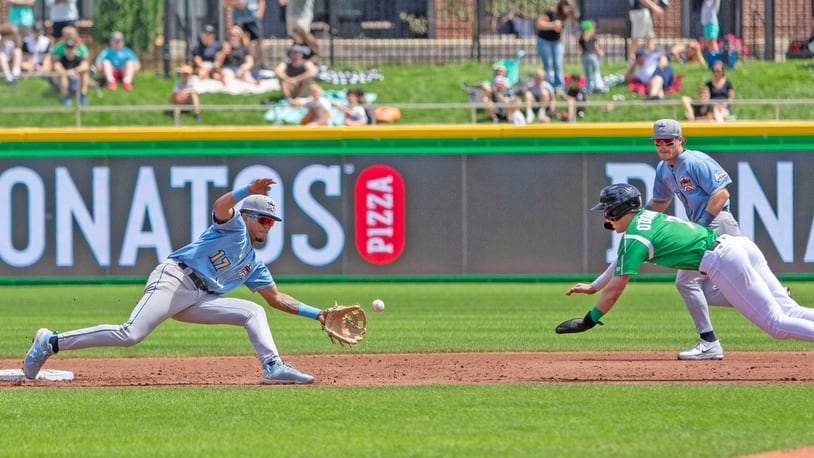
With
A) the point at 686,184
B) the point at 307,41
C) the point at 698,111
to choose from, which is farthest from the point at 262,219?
the point at 307,41

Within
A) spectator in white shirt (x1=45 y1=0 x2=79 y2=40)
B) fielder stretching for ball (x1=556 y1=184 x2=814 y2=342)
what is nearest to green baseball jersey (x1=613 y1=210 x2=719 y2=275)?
fielder stretching for ball (x1=556 y1=184 x2=814 y2=342)

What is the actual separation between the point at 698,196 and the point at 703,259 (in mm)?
1662

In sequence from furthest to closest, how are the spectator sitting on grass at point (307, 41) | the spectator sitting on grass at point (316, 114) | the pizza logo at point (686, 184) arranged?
1. the spectator sitting on grass at point (307, 41)
2. the spectator sitting on grass at point (316, 114)
3. the pizza logo at point (686, 184)

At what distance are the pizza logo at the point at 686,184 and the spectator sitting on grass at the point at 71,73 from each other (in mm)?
12458

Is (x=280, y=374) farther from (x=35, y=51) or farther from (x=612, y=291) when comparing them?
(x=35, y=51)

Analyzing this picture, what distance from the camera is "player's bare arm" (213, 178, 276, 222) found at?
27.9ft

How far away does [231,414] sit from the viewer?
8172mm

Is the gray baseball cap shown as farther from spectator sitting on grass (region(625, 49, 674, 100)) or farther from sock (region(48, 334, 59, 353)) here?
spectator sitting on grass (region(625, 49, 674, 100))

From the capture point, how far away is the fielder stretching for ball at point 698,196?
10.6m

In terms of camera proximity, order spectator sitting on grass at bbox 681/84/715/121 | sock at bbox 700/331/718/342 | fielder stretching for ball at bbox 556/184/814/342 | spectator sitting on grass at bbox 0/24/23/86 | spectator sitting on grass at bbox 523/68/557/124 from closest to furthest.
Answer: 1. fielder stretching for ball at bbox 556/184/814/342
2. sock at bbox 700/331/718/342
3. spectator sitting on grass at bbox 681/84/715/121
4. spectator sitting on grass at bbox 523/68/557/124
5. spectator sitting on grass at bbox 0/24/23/86

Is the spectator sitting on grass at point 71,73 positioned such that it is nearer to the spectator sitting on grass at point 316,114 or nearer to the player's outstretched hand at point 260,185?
the spectator sitting on grass at point 316,114

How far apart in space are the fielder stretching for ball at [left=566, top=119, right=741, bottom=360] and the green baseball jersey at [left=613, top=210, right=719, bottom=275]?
137 centimetres

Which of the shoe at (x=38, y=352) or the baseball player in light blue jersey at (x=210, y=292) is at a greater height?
the baseball player in light blue jersey at (x=210, y=292)

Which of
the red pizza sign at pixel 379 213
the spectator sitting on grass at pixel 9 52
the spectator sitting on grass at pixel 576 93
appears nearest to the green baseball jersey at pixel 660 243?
the red pizza sign at pixel 379 213
